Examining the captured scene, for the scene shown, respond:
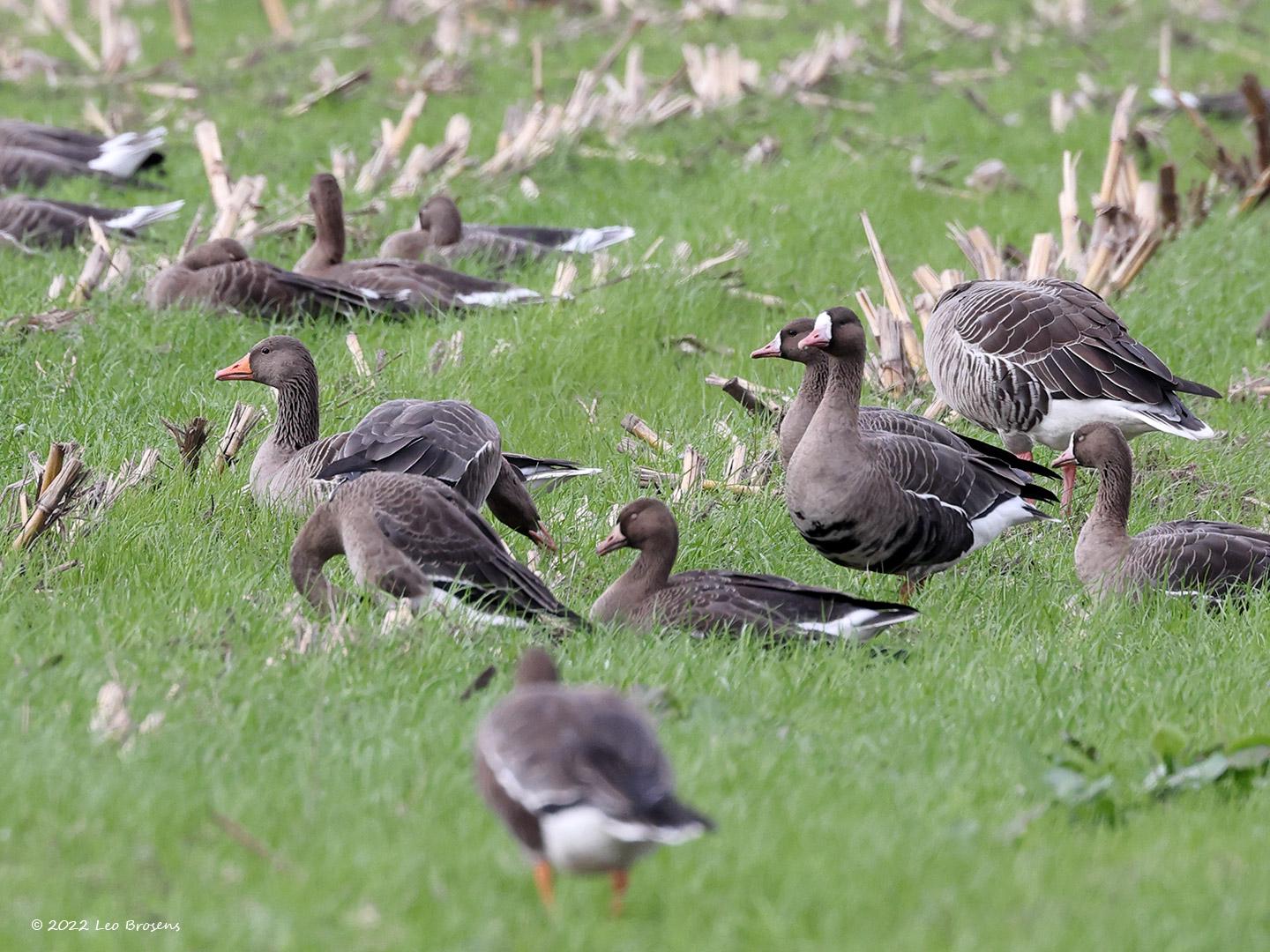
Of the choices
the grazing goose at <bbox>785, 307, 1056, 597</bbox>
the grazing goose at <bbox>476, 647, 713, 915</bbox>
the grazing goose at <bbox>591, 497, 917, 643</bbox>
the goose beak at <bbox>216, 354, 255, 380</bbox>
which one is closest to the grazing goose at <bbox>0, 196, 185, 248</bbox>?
the goose beak at <bbox>216, 354, 255, 380</bbox>

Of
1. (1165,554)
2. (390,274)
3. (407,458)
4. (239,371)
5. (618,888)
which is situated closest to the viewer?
(618,888)

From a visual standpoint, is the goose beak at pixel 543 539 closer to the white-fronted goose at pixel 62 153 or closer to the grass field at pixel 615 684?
the grass field at pixel 615 684

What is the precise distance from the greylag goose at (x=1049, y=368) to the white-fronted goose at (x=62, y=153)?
773cm

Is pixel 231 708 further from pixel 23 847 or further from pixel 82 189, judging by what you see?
pixel 82 189

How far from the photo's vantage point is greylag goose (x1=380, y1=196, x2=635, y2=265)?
38.8ft

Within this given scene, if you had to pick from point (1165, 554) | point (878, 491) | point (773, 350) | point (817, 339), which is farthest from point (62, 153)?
point (1165, 554)

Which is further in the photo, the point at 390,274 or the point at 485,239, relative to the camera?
the point at 485,239

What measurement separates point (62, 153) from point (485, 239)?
4.39m

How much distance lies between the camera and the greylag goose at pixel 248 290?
10.3 meters

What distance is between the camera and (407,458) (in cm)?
738

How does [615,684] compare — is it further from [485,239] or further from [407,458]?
[485,239]

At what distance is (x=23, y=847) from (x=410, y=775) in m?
1.09

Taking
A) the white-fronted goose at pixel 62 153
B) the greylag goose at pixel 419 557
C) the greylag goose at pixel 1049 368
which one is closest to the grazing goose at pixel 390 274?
the white-fronted goose at pixel 62 153

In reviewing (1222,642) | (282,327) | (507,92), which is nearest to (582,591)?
(1222,642)
